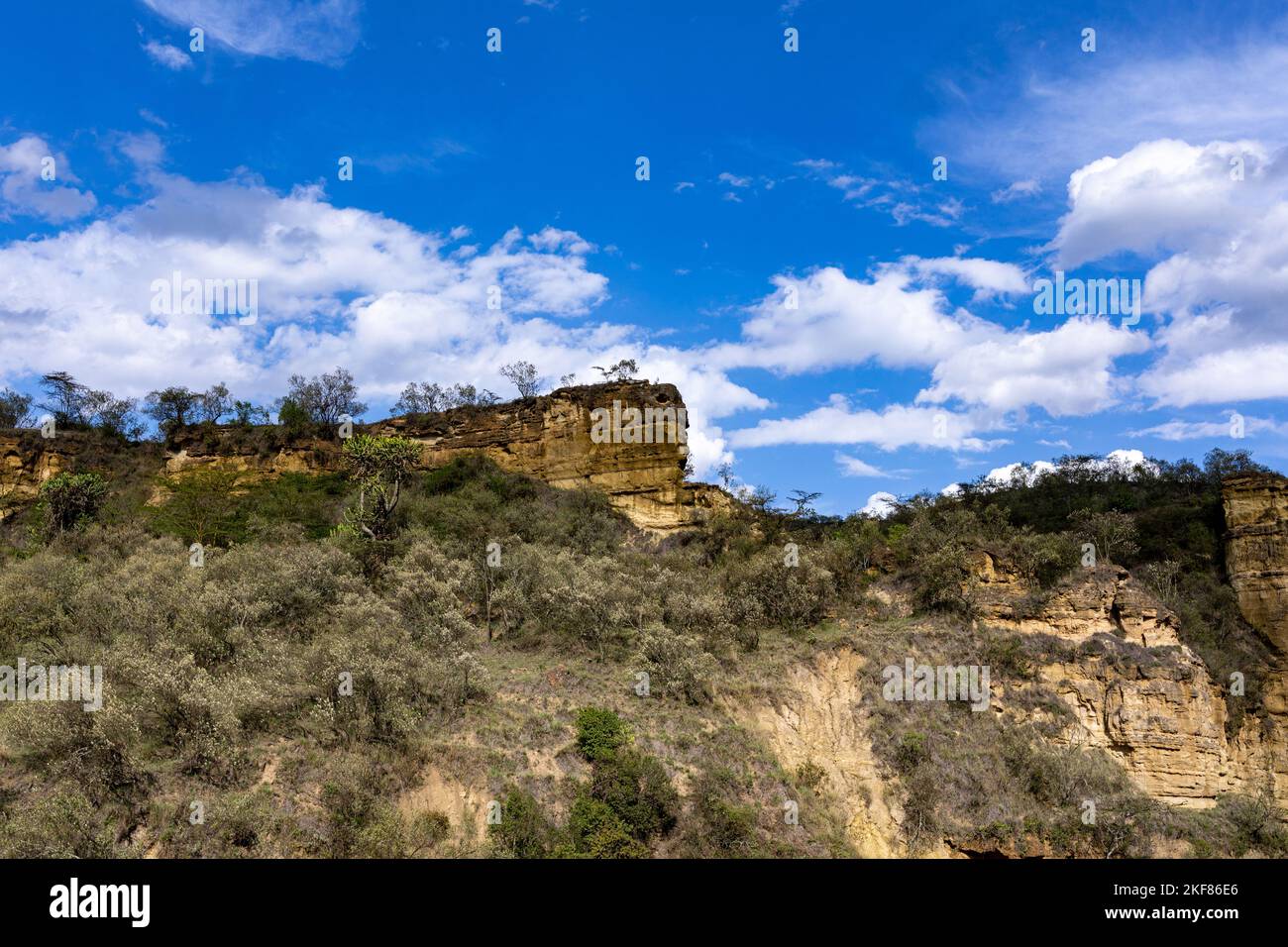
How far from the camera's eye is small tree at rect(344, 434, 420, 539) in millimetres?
30422

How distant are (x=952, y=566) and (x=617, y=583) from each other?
385 inches

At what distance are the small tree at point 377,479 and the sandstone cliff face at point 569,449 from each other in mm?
7832

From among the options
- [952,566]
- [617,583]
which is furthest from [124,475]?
[952,566]

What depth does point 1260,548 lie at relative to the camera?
32750mm

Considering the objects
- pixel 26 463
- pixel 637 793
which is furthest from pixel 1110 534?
pixel 26 463

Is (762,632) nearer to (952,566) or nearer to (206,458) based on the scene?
(952,566)

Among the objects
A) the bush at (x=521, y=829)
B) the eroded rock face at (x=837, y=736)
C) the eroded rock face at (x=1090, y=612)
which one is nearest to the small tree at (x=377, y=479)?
the eroded rock face at (x=837, y=736)

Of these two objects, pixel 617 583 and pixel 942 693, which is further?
pixel 617 583

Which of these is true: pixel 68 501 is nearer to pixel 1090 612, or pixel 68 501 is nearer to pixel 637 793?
pixel 637 793

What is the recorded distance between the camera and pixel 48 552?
28016 mm

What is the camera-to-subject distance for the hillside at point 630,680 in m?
15.0

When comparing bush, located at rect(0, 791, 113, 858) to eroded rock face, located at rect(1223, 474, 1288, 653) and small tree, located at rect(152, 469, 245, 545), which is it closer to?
small tree, located at rect(152, 469, 245, 545)

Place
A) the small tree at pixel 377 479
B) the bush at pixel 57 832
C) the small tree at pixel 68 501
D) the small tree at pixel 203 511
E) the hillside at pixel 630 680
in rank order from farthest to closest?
the small tree at pixel 68 501 → the small tree at pixel 203 511 → the small tree at pixel 377 479 → the hillside at pixel 630 680 → the bush at pixel 57 832

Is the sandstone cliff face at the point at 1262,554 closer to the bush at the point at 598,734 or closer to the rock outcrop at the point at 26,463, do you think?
the bush at the point at 598,734
